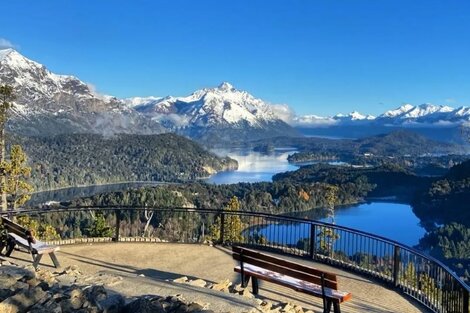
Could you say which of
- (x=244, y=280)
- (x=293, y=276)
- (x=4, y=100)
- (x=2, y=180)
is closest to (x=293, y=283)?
(x=293, y=276)

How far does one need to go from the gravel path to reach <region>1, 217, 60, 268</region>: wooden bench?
63cm

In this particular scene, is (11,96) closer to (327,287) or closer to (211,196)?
(327,287)

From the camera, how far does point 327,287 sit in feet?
27.6

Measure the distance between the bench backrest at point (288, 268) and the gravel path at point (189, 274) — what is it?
66 cm

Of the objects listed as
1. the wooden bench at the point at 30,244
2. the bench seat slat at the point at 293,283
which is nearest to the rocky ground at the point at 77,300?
the bench seat slat at the point at 293,283

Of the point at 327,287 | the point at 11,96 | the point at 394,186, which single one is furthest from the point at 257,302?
the point at 394,186

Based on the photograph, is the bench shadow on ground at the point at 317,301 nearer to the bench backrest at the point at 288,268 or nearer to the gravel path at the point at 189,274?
the gravel path at the point at 189,274

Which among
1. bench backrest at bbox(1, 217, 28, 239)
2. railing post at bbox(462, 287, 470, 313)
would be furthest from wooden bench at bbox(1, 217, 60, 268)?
railing post at bbox(462, 287, 470, 313)

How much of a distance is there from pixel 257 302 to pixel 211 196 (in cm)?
13655

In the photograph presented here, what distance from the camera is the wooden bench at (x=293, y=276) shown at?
27.2 feet

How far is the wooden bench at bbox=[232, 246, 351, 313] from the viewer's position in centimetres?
829

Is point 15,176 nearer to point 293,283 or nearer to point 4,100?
point 4,100

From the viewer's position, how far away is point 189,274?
11.6 meters

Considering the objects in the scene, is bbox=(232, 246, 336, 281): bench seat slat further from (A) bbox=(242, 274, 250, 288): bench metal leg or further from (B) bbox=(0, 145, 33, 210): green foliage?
(B) bbox=(0, 145, 33, 210): green foliage
